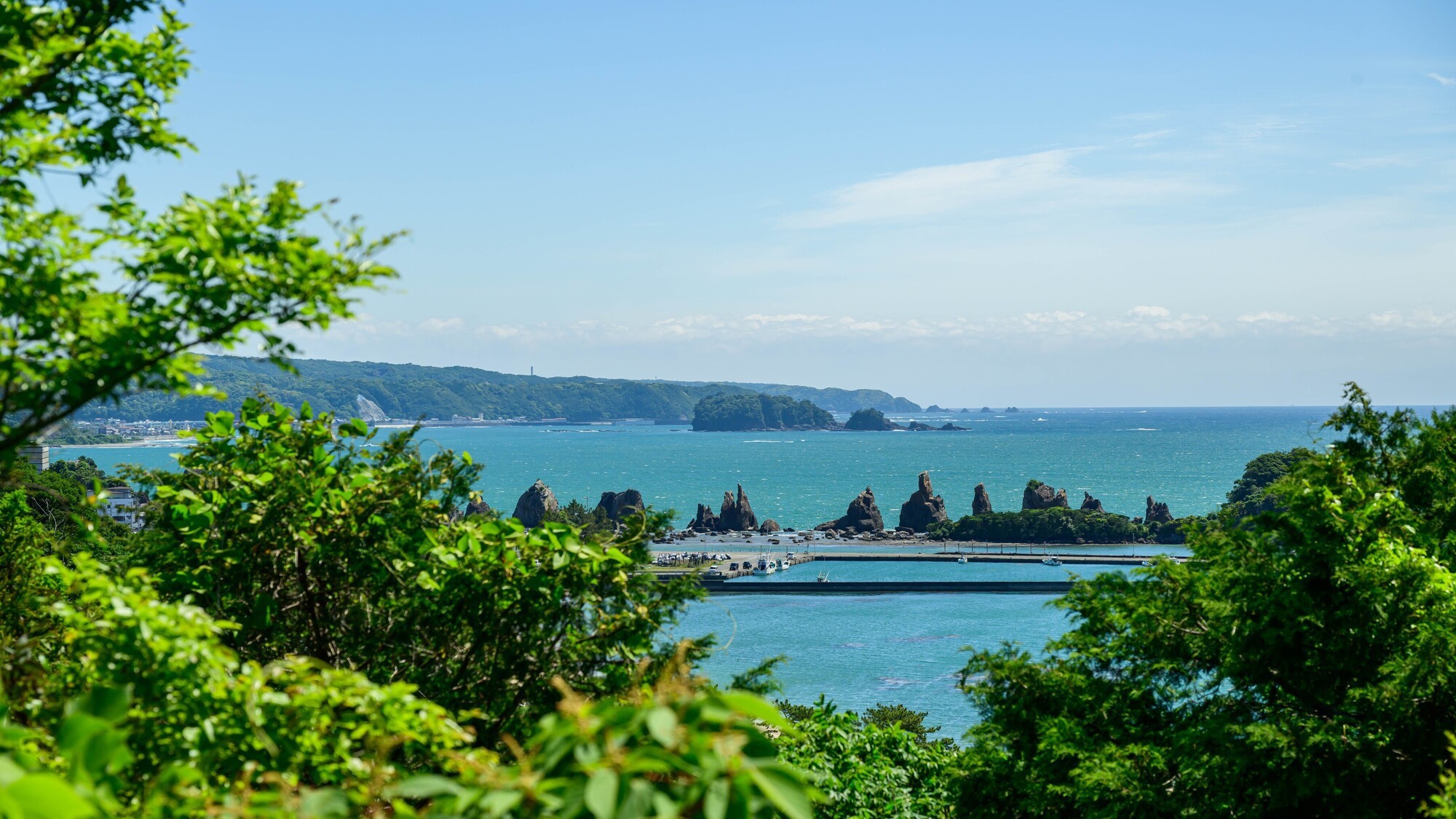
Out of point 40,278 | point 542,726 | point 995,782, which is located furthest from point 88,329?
point 995,782

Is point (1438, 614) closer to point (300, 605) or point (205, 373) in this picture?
point (300, 605)

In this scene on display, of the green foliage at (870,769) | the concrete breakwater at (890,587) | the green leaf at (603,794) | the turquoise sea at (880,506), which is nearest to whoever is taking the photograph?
the green leaf at (603,794)

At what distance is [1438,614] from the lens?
9398 mm

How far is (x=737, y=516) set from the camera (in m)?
109

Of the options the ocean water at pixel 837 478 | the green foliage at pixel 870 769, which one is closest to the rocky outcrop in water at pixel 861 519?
the ocean water at pixel 837 478

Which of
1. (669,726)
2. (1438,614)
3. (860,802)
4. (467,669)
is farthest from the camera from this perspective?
(860,802)

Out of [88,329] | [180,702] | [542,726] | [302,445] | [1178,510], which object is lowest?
[1178,510]

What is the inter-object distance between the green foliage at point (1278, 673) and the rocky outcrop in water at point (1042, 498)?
9689cm

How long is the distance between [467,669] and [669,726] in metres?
4.80

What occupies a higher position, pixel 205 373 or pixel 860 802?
pixel 205 373

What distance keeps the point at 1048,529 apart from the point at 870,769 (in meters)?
92.5

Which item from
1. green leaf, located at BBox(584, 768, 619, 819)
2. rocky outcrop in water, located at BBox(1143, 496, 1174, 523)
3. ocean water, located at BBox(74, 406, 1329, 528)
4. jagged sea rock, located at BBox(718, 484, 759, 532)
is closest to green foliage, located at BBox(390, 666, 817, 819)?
green leaf, located at BBox(584, 768, 619, 819)

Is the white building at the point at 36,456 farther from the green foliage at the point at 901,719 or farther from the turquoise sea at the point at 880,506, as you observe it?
the green foliage at the point at 901,719

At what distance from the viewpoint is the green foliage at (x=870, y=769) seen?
11977mm
